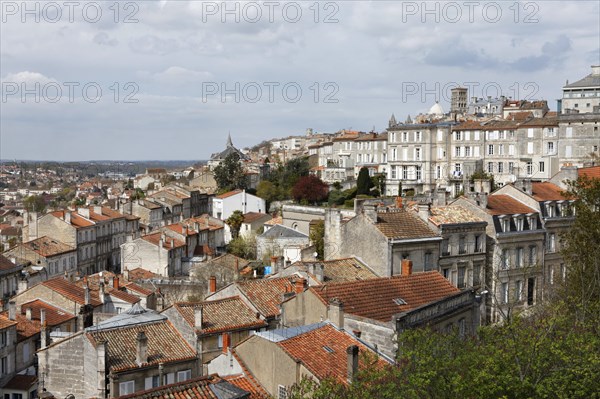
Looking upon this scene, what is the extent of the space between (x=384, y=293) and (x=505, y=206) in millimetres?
16465

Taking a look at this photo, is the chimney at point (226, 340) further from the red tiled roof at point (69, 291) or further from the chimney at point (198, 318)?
the red tiled roof at point (69, 291)

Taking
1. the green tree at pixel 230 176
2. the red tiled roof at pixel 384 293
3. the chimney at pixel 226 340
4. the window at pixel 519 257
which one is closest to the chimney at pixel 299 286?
the red tiled roof at pixel 384 293

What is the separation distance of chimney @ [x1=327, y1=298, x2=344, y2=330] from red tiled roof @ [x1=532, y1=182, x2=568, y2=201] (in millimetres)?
21870

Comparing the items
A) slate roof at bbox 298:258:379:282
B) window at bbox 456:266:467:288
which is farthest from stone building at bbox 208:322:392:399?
window at bbox 456:266:467:288

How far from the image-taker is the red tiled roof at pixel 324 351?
20797 millimetres

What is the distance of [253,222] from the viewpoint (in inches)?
3002

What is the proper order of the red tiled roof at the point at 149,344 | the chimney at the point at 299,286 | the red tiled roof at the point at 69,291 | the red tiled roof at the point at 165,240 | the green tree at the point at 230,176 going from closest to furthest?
the red tiled roof at the point at 149,344
the chimney at the point at 299,286
the red tiled roof at the point at 69,291
the red tiled roof at the point at 165,240
the green tree at the point at 230,176

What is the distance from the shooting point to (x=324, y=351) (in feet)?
72.8

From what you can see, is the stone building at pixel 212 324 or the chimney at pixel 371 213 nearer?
the stone building at pixel 212 324

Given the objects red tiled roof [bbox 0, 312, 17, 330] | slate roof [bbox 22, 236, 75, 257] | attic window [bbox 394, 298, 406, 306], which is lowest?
slate roof [bbox 22, 236, 75, 257]

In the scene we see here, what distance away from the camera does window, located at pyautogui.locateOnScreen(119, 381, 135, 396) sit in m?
25.4

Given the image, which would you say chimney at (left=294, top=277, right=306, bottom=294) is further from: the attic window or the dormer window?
the dormer window

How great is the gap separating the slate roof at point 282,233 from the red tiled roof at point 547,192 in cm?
2015

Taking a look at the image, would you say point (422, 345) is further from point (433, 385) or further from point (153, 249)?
point (153, 249)
